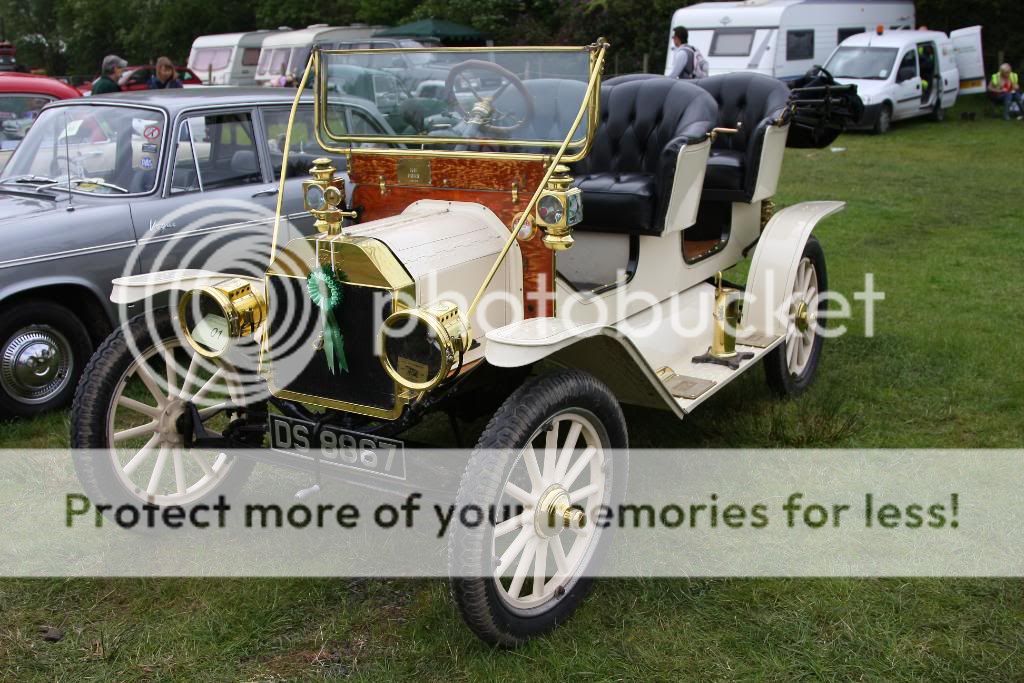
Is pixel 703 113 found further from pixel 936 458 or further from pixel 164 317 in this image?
pixel 164 317

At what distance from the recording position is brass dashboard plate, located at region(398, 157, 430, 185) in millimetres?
3760

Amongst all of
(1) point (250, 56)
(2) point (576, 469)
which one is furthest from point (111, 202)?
(1) point (250, 56)

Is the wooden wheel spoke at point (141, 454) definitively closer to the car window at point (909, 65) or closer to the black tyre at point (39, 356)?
the black tyre at point (39, 356)

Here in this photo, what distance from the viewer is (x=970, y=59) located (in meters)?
20.1

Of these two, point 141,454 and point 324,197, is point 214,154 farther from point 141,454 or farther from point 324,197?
point 324,197

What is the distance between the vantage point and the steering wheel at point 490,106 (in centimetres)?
362

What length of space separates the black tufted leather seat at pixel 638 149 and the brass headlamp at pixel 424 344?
1428 mm

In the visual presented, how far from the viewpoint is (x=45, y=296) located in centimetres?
505

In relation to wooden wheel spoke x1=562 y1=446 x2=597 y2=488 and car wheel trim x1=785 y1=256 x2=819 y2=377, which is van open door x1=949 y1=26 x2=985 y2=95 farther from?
wooden wheel spoke x1=562 y1=446 x2=597 y2=488

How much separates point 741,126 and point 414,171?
2.34 m

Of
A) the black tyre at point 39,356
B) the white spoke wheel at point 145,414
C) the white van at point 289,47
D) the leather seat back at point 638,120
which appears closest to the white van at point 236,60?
the white van at point 289,47

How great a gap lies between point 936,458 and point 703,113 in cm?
188

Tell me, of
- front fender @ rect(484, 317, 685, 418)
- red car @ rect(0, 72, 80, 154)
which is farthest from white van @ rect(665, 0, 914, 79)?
front fender @ rect(484, 317, 685, 418)

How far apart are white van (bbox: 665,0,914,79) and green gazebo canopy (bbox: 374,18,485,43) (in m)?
7.51
